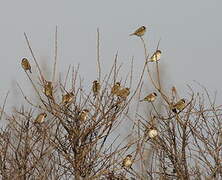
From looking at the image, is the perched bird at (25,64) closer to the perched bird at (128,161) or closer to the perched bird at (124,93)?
the perched bird at (124,93)

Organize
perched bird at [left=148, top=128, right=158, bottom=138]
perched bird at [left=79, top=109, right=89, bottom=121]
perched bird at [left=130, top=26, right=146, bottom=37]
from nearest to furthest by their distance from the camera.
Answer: perched bird at [left=148, top=128, right=158, bottom=138], perched bird at [left=79, top=109, right=89, bottom=121], perched bird at [left=130, top=26, right=146, bottom=37]

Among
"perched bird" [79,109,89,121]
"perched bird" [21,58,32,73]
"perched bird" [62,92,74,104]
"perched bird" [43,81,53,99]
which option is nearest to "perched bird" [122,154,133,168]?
"perched bird" [79,109,89,121]

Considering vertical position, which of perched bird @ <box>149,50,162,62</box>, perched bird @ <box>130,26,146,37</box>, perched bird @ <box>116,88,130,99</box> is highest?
perched bird @ <box>130,26,146,37</box>

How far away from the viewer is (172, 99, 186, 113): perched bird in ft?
11.9

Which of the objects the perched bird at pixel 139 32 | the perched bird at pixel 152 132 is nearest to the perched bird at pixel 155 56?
the perched bird at pixel 139 32

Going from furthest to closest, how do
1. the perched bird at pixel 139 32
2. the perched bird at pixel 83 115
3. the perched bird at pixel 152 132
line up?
the perched bird at pixel 139 32 < the perched bird at pixel 83 115 < the perched bird at pixel 152 132

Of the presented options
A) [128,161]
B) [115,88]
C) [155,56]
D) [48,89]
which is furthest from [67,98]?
[155,56]

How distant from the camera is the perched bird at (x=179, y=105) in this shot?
11.9 ft

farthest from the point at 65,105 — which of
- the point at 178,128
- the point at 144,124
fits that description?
the point at 178,128

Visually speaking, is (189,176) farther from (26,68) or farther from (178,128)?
(26,68)

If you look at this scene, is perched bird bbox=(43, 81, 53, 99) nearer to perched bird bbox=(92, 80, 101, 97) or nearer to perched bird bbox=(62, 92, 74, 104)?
perched bird bbox=(62, 92, 74, 104)

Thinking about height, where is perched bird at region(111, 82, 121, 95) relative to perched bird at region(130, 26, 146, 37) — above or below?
below

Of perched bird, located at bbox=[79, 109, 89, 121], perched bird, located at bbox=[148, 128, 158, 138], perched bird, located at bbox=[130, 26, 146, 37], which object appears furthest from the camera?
perched bird, located at bbox=[130, 26, 146, 37]

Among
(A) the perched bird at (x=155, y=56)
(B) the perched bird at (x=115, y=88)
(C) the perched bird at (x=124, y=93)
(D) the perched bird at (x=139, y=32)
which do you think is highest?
(D) the perched bird at (x=139, y=32)
